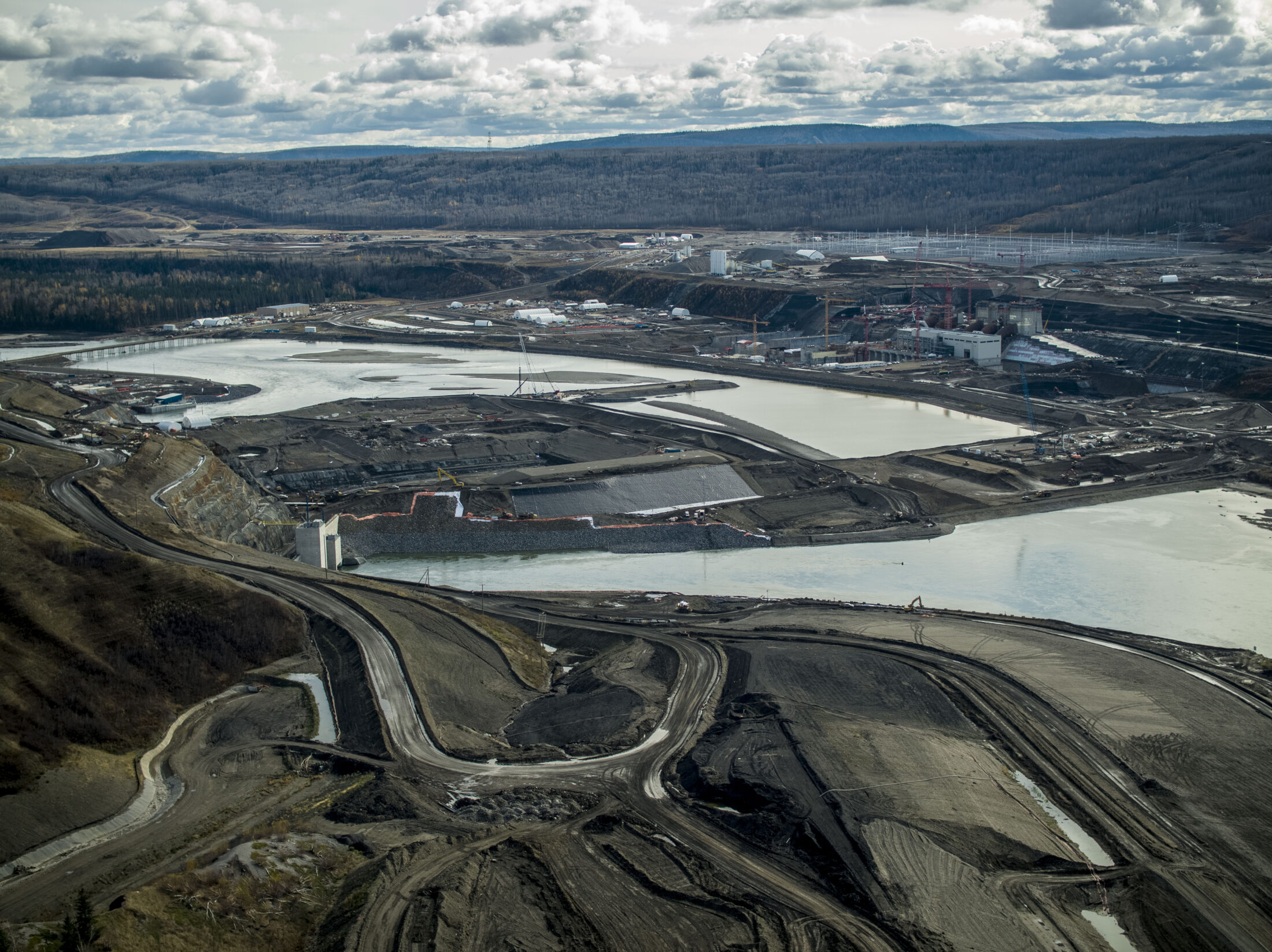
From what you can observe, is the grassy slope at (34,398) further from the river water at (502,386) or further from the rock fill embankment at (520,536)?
the rock fill embankment at (520,536)

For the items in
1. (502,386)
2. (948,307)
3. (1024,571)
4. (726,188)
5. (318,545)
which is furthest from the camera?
(726,188)

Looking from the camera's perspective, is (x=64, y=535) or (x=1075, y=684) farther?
(x=64, y=535)

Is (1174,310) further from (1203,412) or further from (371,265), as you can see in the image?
(371,265)

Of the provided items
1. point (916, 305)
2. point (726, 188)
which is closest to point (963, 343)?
point (916, 305)

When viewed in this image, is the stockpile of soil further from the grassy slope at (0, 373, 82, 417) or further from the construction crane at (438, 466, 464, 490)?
the construction crane at (438, 466, 464, 490)

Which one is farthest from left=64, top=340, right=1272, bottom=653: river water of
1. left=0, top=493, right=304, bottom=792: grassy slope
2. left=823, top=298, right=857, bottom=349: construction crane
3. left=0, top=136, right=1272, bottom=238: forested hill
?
left=0, top=136, right=1272, bottom=238: forested hill

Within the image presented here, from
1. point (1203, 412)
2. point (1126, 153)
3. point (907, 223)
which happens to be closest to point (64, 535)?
point (1203, 412)

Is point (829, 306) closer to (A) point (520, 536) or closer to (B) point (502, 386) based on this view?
(B) point (502, 386)
